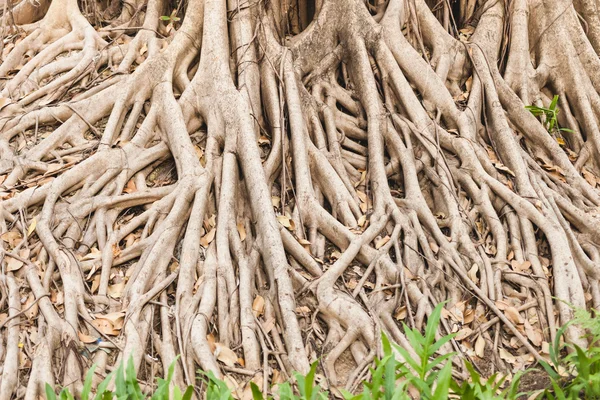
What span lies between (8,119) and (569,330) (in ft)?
13.9

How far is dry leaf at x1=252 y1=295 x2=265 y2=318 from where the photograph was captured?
4.02m

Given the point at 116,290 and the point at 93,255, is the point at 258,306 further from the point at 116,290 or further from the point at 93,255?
the point at 93,255

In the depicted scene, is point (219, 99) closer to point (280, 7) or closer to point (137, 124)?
point (137, 124)

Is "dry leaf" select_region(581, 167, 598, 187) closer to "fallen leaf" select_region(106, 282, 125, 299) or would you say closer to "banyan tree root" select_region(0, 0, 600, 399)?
"banyan tree root" select_region(0, 0, 600, 399)

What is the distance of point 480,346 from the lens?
3.97 metres

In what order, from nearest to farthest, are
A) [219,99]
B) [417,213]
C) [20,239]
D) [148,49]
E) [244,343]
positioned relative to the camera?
1. [244,343]
2. [20,239]
3. [417,213]
4. [219,99]
5. [148,49]

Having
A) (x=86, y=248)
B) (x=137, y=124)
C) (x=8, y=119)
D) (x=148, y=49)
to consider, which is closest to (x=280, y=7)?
(x=148, y=49)

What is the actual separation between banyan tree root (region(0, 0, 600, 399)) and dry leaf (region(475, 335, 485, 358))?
1 cm

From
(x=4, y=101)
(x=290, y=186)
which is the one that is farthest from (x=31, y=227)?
(x=290, y=186)

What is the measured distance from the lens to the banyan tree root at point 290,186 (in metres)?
3.84

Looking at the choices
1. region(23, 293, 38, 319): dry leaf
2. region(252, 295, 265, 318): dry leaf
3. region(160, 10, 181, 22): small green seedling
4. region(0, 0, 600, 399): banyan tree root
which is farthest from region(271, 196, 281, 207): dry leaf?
region(160, 10, 181, 22): small green seedling

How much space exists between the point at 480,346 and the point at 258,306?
1.37m

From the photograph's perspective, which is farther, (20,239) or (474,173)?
(474,173)

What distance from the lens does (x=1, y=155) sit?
474cm
